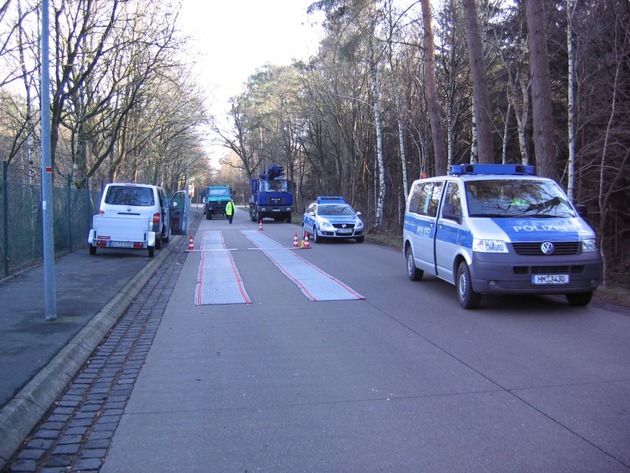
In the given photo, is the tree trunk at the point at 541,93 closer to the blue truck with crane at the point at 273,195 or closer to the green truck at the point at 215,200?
the blue truck with crane at the point at 273,195

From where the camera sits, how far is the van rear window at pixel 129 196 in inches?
651

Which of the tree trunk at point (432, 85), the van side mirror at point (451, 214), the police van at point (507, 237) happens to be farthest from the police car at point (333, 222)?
the van side mirror at point (451, 214)

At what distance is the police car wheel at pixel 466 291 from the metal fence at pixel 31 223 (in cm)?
877

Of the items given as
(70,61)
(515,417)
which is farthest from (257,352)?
(70,61)

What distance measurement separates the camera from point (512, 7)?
2173cm

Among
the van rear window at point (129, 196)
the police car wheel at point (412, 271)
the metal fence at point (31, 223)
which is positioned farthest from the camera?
the van rear window at point (129, 196)

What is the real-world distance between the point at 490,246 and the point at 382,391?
159 inches

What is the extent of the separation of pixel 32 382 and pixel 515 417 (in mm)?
4141

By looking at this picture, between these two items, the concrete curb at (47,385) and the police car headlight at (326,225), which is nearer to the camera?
the concrete curb at (47,385)

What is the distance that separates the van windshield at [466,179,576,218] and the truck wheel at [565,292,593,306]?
1240mm

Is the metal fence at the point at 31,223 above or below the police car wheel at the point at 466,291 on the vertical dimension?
above

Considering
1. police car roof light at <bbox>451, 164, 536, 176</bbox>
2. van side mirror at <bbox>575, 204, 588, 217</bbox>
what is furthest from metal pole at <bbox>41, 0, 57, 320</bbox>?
van side mirror at <bbox>575, 204, 588, 217</bbox>

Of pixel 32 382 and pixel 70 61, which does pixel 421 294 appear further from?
pixel 70 61

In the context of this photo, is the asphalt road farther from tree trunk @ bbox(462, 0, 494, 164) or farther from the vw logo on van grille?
tree trunk @ bbox(462, 0, 494, 164)
